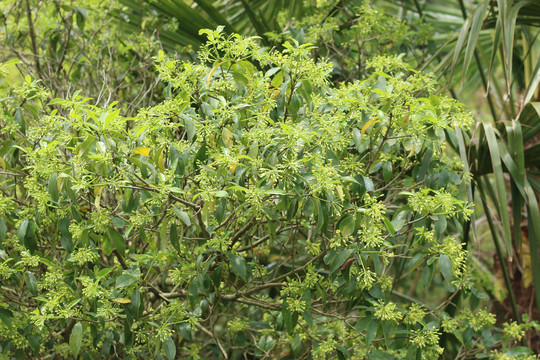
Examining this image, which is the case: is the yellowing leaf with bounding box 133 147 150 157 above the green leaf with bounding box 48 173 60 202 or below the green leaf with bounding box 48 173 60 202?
above

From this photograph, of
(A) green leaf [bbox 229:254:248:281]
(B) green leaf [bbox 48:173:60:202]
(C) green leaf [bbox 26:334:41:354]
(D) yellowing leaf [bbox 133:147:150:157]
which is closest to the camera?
(B) green leaf [bbox 48:173:60:202]

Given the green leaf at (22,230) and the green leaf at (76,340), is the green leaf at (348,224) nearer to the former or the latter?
the green leaf at (76,340)

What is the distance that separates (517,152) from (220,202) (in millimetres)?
1377

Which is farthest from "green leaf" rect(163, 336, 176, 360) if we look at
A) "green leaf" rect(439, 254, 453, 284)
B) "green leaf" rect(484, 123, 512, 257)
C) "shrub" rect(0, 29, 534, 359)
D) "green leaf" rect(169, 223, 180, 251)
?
"green leaf" rect(484, 123, 512, 257)

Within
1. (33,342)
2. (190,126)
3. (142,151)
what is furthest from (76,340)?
(190,126)

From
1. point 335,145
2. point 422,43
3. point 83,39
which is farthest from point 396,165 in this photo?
point 83,39

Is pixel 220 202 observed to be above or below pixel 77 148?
below

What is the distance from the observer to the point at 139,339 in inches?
103

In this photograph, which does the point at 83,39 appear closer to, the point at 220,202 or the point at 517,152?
the point at 220,202

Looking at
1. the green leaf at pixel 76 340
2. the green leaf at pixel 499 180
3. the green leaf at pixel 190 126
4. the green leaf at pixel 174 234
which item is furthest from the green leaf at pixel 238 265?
the green leaf at pixel 499 180

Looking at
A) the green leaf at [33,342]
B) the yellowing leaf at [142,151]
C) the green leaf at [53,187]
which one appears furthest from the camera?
the green leaf at [33,342]

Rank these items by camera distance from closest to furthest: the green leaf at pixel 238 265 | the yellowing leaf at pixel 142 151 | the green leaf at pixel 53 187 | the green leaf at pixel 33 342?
the green leaf at pixel 53 187, the yellowing leaf at pixel 142 151, the green leaf at pixel 238 265, the green leaf at pixel 33 342

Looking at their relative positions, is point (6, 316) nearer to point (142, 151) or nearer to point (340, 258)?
point (142, 151)

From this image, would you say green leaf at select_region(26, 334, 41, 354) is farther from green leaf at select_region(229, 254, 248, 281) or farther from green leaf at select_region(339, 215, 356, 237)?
green leaf at select_region(339, 215, 356, 237)
